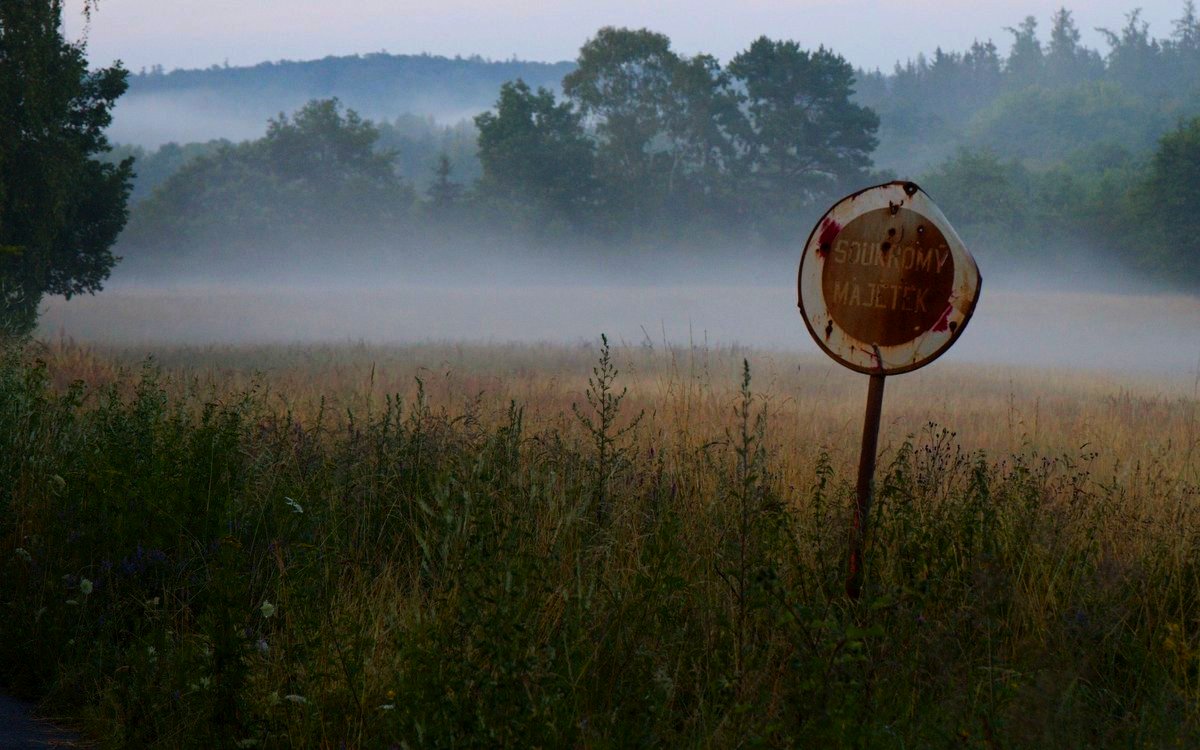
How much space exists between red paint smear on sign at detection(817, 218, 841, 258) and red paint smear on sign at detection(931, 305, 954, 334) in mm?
597

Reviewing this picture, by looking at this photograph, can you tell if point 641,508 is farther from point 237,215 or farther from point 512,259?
point 237,215

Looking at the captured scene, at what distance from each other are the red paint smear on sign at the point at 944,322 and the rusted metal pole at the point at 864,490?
32cm

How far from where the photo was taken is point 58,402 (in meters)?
8.30

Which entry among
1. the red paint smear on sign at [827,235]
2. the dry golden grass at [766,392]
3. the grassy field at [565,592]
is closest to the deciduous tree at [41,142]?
the dry golden grass at [766,392]

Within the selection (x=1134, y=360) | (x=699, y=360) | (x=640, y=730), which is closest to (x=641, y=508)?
(x=640, y=730)

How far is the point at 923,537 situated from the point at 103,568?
3718 mm

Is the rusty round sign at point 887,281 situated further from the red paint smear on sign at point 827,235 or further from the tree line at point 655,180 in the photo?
the tree line at point 655,180

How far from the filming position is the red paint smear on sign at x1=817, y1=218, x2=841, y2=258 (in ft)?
16.3

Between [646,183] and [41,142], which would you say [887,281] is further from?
[646,183]

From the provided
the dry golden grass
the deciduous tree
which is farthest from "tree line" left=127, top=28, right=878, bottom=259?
the deciduous tree

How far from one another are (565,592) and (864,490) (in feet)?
4.38

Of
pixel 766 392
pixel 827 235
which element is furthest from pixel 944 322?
pixel 766 392

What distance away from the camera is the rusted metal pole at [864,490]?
4.66 meters

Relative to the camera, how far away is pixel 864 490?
4.81 metres
